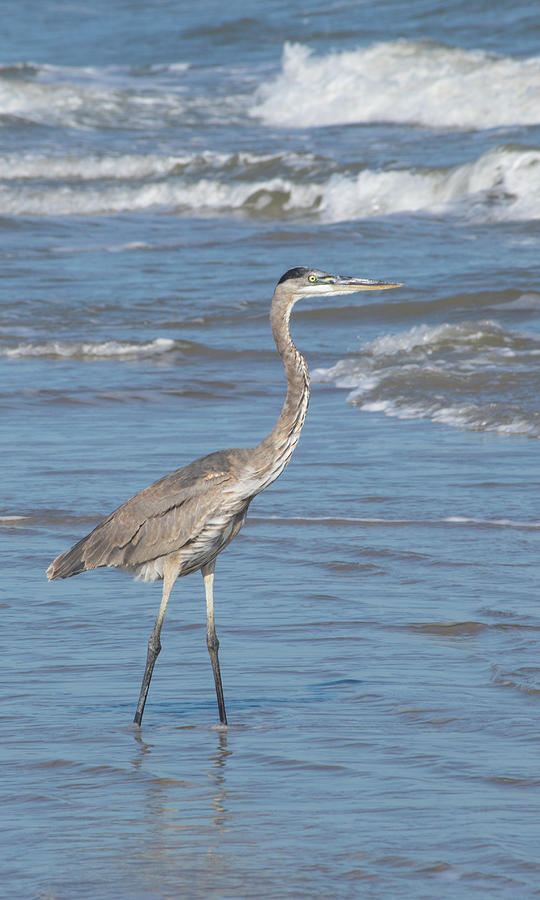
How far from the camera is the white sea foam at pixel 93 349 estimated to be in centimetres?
1266

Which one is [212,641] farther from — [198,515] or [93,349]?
[93,349]

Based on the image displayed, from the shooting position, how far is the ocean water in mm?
4090

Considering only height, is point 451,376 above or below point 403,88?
below

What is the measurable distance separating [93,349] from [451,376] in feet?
11.6

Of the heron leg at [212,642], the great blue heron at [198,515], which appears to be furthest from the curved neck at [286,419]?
the heron leg at [212,642]

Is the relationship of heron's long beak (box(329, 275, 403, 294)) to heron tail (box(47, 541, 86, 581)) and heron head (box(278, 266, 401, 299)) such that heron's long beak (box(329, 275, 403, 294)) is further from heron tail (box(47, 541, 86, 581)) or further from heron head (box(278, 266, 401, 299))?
heron tail (box(47, 541, 86, 581))

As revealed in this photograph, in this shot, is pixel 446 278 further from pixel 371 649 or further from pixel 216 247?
pixel 371 649

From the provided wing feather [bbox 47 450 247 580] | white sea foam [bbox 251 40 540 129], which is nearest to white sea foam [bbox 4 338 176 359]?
wing feather [bbox 47 450 247 580]

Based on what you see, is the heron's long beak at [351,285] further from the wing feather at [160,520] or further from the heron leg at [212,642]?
the heron leg at [212,642]

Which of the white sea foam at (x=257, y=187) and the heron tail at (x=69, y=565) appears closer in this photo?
the heron tail at (x=69, y=565)

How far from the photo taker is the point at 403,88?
27.9m

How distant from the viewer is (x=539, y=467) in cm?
854

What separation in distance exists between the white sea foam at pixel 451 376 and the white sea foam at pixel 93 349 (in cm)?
180

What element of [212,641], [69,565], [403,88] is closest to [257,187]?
[403,88]
